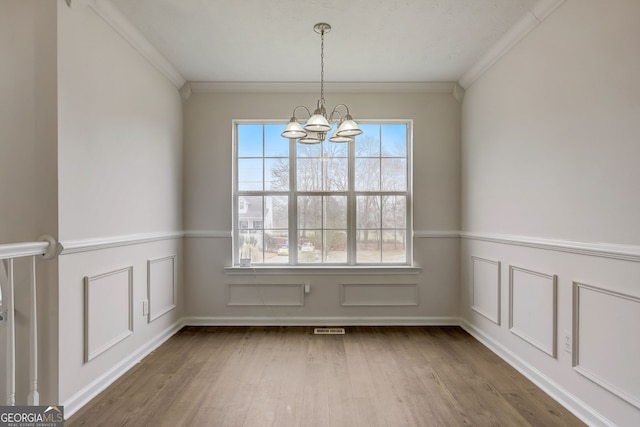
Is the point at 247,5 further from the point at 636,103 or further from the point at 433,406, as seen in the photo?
the point at 433,406

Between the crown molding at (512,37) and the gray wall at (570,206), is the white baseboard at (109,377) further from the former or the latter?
the crown molding at (512,37)

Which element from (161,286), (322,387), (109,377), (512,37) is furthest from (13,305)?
(512,37)

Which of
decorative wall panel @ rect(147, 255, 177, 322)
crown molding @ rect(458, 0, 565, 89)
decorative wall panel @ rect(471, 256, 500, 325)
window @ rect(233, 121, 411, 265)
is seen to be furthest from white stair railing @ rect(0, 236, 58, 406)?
crown molding @ rect(458, 0, 565, 89)

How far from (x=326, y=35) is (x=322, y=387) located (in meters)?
2.73

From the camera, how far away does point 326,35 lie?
2.82 m

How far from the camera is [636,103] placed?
69.6 inches

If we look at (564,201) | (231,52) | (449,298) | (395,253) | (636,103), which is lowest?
(449,298)

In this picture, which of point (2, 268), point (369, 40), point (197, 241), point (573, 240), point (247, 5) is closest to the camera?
point (2, 268)

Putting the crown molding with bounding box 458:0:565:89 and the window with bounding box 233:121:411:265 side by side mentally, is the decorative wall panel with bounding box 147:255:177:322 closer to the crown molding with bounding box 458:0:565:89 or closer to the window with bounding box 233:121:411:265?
the window with bounding box 233:121:411:265

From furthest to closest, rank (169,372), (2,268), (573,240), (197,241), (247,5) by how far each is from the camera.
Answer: (197,241) < (169,372) < (247,5) < (573,240) < (2,268)

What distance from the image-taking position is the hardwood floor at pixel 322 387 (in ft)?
6.86

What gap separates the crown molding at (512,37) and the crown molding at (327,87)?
34cm

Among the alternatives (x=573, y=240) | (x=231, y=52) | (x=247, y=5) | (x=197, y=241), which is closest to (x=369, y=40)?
(x=247, y=5)

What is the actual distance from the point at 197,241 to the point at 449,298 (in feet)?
9.54
